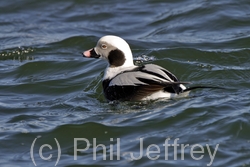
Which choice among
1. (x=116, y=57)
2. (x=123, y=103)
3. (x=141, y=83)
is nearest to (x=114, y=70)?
(x=116, y=57)

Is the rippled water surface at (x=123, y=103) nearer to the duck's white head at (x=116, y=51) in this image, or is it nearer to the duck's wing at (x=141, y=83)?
the duck's wing at (x=141, y=83)

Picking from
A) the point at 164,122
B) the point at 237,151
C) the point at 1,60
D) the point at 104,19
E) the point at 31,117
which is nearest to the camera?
the point at 237,151

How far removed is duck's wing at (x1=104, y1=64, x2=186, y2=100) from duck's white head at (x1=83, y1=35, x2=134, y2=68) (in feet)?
1.73

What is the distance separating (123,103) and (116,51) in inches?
36.8

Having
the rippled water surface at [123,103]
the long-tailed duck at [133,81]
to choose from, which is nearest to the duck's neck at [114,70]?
the long-tailed duck at [133,81]

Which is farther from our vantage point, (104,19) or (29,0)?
(29,0)

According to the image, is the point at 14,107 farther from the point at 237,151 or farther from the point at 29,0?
the point at 29,0

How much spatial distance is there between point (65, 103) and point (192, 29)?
4.02 meters

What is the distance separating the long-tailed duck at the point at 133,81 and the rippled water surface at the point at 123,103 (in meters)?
0.13

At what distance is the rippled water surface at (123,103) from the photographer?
630 cm

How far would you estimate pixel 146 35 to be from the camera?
11.6m

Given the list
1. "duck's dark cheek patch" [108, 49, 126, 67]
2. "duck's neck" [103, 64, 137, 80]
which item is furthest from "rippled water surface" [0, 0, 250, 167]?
"duck's dark cheek patch" [108, 49, 126, 67]

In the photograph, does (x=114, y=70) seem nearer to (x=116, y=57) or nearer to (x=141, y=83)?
(x=116, y=57)

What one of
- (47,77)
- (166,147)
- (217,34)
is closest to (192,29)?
(217,34)
